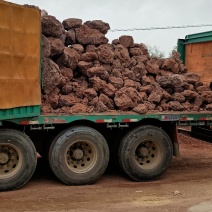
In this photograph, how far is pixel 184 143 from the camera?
534 inches

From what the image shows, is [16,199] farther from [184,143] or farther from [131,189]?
[184,143]

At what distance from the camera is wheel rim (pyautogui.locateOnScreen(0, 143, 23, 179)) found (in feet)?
24.1

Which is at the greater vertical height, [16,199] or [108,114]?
[108,114]

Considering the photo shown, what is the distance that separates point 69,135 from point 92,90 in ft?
3.62

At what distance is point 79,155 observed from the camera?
7.92 m

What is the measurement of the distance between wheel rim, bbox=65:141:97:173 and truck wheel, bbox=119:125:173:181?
2.03 ft

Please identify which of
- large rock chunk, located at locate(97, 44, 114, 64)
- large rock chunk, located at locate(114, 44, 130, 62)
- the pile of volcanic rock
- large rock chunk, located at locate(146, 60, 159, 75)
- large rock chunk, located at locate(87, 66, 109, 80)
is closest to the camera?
the pile of volcanic rock

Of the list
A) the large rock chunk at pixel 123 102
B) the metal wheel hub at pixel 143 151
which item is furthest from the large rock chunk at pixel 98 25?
the metal wheel hub at pixel 143 151

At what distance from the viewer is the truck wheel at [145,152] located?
8305mm

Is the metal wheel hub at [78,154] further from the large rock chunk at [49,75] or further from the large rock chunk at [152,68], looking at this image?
the large rock chunk at [152,68]

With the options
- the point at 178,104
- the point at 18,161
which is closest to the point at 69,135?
the point at 18,161

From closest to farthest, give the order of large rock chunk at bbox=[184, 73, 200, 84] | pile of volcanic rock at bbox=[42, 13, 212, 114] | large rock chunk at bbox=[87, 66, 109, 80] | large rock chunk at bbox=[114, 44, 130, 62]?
pile of volcanic rock at bbox=[42, 13, 212, 114] → large rock chunk at bbox=[87, 66, 109, 80] → large rock chunk at bbox=[114, 44, 130, 62] → large rock chunk at bbox=[184, 73, 200, 84]

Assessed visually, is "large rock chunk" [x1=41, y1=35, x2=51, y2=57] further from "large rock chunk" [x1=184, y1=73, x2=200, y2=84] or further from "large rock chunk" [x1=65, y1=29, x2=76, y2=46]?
"large rock chunk" [x1=184, y1=73, x2=200, y2=84]

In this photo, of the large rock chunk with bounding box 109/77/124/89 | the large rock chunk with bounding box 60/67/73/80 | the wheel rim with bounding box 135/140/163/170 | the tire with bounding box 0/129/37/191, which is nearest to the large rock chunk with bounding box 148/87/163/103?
the large rock chunk with bounding box 109/77/124/89
